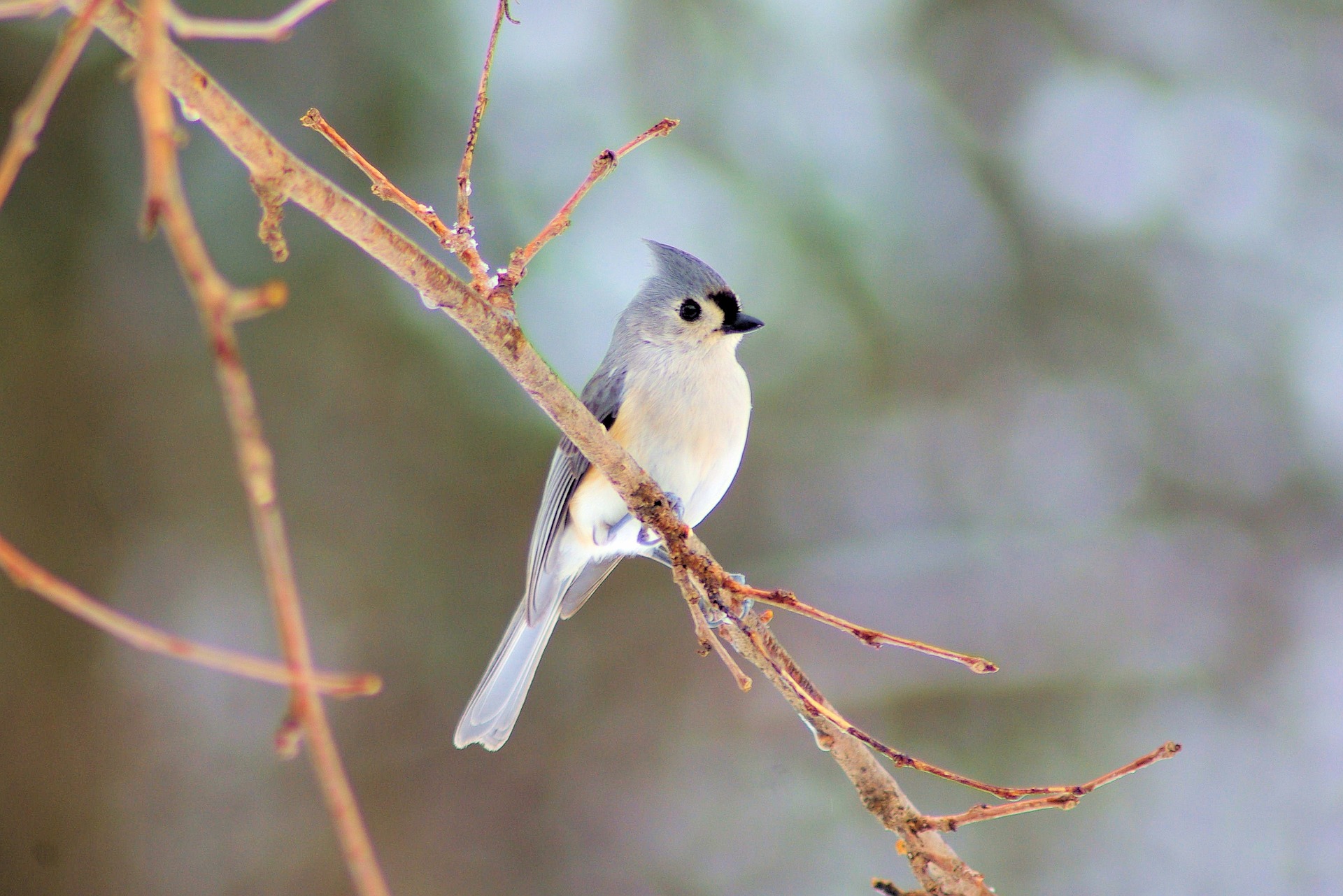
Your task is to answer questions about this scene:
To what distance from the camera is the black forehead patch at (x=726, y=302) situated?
1930 millimetres

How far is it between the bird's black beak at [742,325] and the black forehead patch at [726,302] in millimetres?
15

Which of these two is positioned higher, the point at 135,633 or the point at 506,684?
the point at 506,684

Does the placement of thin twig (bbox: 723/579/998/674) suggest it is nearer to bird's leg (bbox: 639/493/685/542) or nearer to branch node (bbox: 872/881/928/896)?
branch node (bbox: 872/881/928/896)

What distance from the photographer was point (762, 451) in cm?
314

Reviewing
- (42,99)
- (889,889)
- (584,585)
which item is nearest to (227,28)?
(42,99)

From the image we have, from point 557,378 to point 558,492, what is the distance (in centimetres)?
75

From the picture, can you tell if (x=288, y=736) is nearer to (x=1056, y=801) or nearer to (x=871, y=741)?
(x=871, y=741)

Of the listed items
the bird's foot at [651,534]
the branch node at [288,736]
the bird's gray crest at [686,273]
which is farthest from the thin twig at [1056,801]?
the bird's gray crest at [686,273]

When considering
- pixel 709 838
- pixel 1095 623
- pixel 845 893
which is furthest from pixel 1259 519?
pixel 709 838

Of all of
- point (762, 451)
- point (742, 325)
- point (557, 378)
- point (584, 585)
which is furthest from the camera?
point (762, 451)

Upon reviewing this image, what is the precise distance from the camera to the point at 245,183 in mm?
2838

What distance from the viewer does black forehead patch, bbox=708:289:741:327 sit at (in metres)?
1.93

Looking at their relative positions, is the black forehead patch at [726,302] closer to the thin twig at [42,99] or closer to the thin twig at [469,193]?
the thin twig at [469,193]

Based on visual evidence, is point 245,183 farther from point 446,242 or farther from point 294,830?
point 446,242
